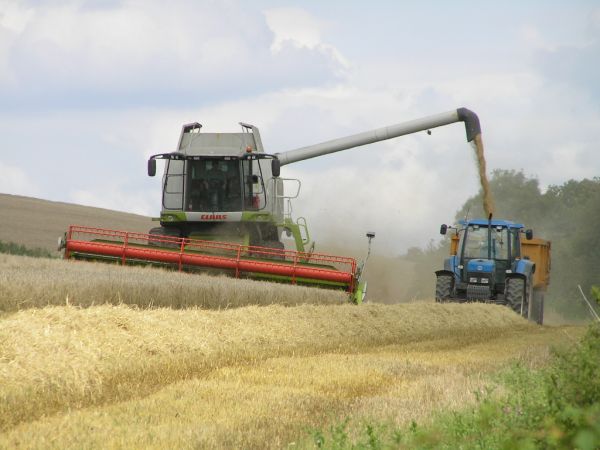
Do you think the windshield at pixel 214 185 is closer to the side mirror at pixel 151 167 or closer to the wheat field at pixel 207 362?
the side mirror at pixel 151 167

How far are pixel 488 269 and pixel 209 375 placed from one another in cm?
1259

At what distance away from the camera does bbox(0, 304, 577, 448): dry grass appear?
6012mm

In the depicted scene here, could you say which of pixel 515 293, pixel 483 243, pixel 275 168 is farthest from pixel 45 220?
pixel 275 168

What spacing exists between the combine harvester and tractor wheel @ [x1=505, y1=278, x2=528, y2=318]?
4.04m

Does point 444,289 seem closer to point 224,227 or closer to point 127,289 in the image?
point 224,227

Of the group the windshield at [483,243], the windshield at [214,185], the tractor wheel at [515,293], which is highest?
the windshield at [214,185]

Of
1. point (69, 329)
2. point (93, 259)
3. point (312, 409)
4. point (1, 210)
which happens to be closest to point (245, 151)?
point (93, 259)

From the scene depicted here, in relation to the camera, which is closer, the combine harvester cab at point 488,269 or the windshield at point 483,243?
the combine harvester cab at point 488,269

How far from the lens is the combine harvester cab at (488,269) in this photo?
2027 centimetres

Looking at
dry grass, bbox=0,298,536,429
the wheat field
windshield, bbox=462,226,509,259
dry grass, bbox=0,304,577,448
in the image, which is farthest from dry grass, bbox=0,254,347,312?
windshield, bbox=462,226,509,259

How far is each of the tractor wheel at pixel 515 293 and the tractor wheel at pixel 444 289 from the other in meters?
1.17

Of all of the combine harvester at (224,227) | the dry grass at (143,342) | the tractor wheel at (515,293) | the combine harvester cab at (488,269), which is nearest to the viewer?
the dry grass at (143,342)

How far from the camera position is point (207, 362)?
941cm

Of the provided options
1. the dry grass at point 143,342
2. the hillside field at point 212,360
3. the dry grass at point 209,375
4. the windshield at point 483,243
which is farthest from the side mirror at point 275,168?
the windshield at point 483,243
